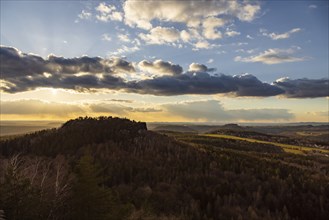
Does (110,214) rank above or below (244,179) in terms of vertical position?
above

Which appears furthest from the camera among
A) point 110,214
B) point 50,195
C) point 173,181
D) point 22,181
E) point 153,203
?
point 173,181

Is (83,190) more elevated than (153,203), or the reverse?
(83,190)

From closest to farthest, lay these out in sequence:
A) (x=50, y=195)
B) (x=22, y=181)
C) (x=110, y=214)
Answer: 1. (x=22, y=181)
2. (x=50, y=195)
3. (x=110, y=214)

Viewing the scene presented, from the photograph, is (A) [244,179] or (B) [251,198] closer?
(B) [251,198]

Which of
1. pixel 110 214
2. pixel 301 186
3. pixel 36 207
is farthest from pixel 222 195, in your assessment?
pixel 36 207

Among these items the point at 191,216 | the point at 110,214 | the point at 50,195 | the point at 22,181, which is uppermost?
the point at 22,181

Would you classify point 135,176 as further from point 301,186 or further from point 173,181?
point 301,186

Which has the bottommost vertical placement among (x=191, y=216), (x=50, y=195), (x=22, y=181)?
(x=191, y=216)

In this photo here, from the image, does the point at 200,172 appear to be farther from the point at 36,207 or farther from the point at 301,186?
the point at 36,207

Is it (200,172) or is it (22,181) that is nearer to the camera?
(22,181)

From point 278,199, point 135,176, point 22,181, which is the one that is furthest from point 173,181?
point 22,181
